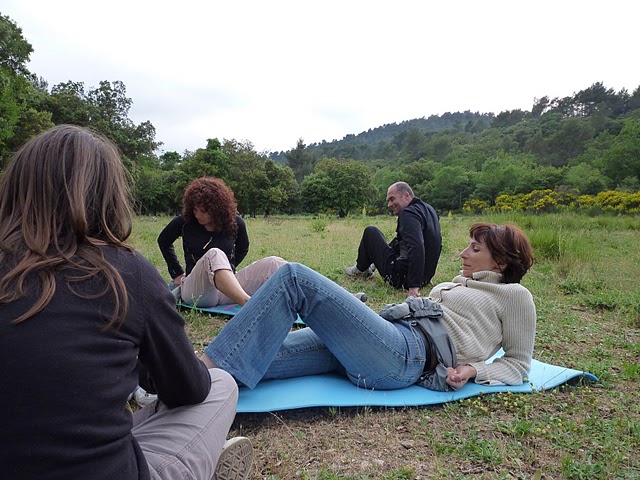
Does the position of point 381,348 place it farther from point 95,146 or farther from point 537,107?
point 537,107

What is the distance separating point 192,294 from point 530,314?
121 inches

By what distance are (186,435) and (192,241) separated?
332 cm

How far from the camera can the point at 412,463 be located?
1996mm

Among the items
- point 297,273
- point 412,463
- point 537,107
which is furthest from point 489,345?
point 537,107

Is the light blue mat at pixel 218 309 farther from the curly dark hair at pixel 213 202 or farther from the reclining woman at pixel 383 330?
the reclining woman at pixel 383 330

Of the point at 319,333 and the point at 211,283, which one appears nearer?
the point at 319,333

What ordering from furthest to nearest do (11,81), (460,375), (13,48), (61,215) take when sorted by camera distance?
1. (13,48)
2. (11,81)
3. (460,375)
4. (61,215)

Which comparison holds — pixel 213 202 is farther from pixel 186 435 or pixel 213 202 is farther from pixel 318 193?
pixel 318 193

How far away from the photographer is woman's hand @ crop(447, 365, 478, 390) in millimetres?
2449

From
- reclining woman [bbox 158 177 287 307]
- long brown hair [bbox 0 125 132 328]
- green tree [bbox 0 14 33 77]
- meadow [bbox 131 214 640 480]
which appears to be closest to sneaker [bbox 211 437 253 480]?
meadow [bbox 131 214 640 480]

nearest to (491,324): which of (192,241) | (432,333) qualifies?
(432,333)

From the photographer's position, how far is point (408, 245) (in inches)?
202

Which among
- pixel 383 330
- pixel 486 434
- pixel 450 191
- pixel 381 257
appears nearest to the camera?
pixel 486 434

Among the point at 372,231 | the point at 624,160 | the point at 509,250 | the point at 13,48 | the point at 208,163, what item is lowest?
the point at 372,231
